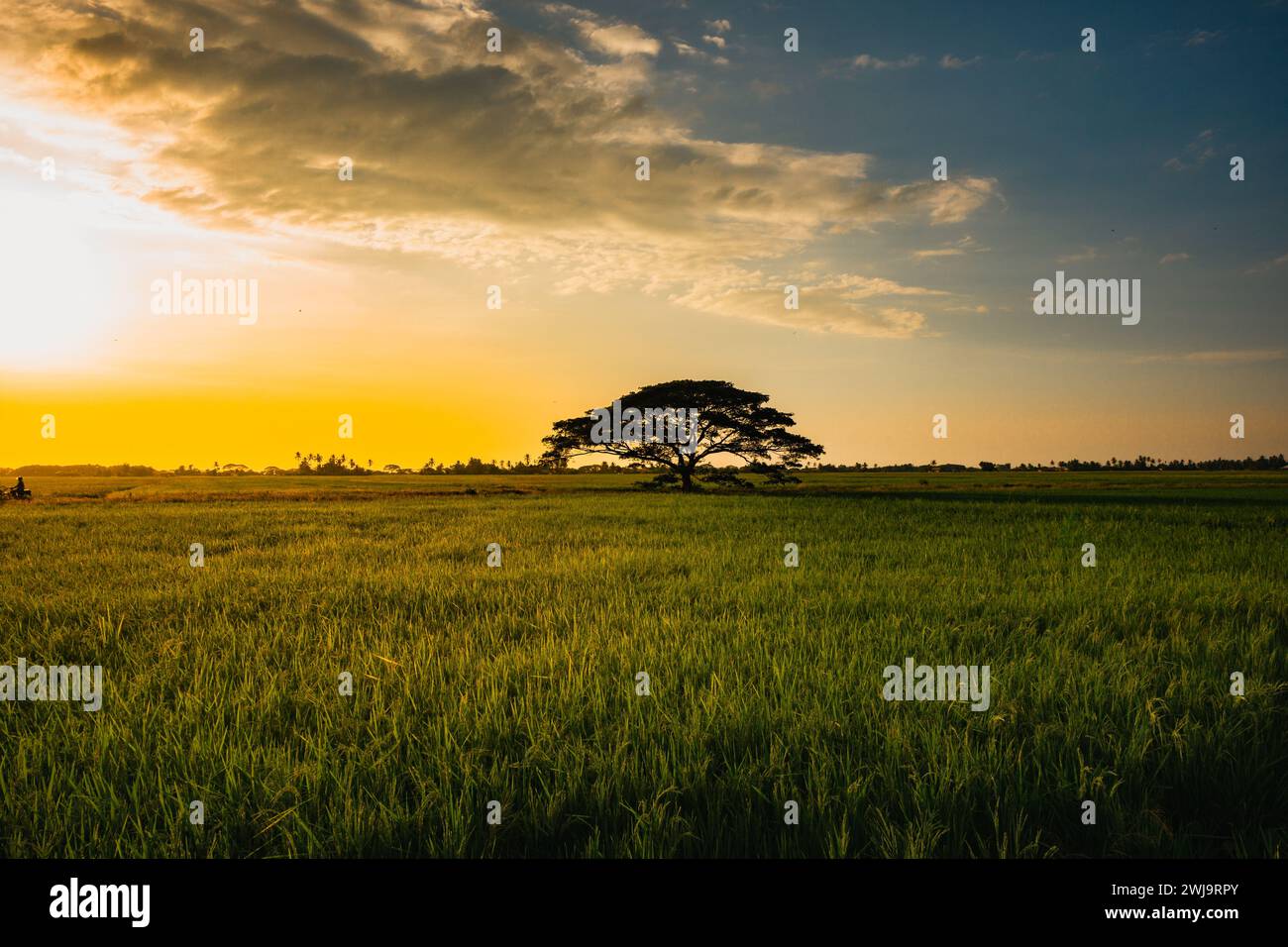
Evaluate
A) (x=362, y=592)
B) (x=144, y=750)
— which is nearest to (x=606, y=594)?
(x=362, y=592)

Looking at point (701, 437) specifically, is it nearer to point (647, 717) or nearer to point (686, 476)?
point (686, 476)

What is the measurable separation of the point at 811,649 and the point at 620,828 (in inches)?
127

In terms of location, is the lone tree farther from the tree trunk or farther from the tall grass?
the tall grass

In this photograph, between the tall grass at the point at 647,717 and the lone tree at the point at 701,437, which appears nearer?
the tall grass at the point at 647,717

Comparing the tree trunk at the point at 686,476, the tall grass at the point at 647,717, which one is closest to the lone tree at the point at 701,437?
the tree trunk at the point at 686,476

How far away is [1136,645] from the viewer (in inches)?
231

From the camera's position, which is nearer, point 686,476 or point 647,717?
point 647,717

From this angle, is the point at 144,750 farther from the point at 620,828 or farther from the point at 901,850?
the point at 901,850

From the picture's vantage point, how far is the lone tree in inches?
1820

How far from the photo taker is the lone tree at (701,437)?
46.2m

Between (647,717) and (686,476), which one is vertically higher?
(686,476)

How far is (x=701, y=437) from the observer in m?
47.1

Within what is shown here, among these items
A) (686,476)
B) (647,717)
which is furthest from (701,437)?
(647,717)

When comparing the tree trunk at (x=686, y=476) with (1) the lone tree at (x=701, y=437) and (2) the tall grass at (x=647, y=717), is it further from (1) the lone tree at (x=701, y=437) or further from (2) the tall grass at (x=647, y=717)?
(2) the tall grass at (x=647, y=717)
